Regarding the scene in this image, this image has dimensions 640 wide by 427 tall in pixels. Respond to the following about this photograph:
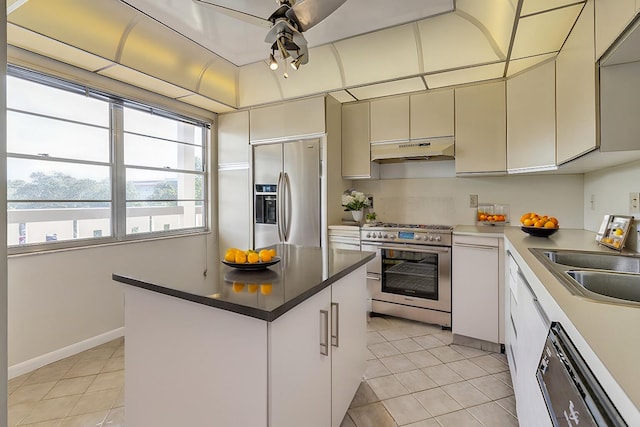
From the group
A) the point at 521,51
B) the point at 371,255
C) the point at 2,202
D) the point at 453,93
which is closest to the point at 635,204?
the point at 521,51

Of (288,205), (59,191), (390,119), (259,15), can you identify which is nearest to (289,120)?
(288,205)

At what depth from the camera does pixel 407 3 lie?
2.45m

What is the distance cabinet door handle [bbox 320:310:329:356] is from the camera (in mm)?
1466

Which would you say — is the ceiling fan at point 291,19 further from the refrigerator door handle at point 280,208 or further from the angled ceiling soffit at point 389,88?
the refrigerator door handle at point 280,208

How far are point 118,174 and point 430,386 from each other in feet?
10.9

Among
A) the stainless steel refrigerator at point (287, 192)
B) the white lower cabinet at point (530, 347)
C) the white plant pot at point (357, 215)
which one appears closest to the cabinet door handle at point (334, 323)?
the white lower cabinet at point (530, 347)

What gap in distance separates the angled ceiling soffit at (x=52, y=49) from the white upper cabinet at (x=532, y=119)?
3.64 meters

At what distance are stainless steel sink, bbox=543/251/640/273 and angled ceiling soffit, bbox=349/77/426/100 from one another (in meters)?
2.08

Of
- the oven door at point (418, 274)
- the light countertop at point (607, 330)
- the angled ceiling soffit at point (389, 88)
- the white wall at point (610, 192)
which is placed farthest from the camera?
the angled ceiling soffit at point (389, 88)

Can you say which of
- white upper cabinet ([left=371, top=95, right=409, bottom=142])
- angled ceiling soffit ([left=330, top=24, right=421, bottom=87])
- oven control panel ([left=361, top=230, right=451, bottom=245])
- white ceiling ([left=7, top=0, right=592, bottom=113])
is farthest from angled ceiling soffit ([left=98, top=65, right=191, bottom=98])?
oven control panel ([left=361, top=230, right=451, bottom=245])

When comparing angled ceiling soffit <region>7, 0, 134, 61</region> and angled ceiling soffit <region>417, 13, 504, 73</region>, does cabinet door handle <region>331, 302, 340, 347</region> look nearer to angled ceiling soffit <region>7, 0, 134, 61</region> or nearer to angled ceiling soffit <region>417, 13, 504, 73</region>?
angled ceiling soffit <region>417, 13, 504, 73</region>

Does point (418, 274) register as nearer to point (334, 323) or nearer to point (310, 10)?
point (334, 323)

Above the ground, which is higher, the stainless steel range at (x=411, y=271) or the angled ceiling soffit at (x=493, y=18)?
the angled ceiling soffit at (x=493, y=18)

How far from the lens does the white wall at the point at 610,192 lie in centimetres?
184
